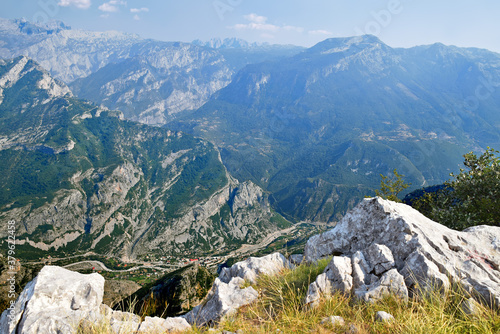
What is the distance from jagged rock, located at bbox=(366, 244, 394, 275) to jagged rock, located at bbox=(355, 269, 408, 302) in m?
1.35

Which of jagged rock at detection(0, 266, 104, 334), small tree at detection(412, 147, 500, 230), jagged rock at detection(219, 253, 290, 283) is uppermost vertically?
small tree at detection(412, 147, 500, 230)

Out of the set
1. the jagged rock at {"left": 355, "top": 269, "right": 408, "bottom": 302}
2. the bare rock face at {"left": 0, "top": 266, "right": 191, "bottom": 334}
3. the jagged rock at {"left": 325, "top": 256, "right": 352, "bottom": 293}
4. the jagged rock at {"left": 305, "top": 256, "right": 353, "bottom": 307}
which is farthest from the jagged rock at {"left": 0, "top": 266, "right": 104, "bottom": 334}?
the jagged rock at {"left": 355, "top": 269, "right": 408, "bottom": 302}

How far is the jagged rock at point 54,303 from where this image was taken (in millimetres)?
A: 9188

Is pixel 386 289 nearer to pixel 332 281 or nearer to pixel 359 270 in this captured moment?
pixel 359 270

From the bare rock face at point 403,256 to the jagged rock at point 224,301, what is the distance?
3.24 m

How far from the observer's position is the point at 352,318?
8.00m

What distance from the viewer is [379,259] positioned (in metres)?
11.6

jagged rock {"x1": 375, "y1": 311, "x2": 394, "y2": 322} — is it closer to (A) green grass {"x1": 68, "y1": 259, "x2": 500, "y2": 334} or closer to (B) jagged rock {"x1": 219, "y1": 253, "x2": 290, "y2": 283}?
(A) green grass {"x1": 68, "y1": 259, "x2": 500, "y2": 334}

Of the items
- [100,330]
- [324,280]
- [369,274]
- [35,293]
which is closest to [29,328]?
[35,293]

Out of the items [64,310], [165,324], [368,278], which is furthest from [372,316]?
[64,310]

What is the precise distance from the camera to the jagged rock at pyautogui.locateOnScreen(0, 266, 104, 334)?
362 inches

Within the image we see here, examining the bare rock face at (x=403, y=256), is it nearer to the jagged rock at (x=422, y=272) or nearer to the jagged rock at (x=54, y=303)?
the jagged rock at (x=422, y=272)

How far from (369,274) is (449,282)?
9.85 feet

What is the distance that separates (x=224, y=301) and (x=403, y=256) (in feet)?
28.9
